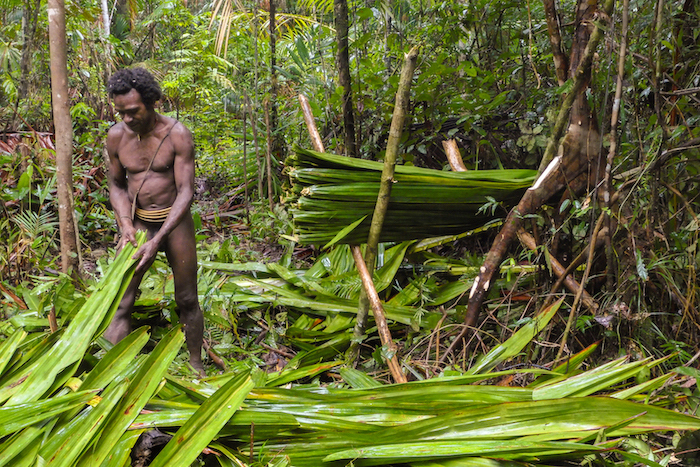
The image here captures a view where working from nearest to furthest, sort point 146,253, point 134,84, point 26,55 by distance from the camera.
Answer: point 134,84
point 146,253
point 26,55

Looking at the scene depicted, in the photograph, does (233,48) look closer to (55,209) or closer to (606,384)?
(55,209)

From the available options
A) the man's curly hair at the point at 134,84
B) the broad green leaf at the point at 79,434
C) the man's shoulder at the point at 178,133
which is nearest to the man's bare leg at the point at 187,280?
the man's shoulder at the point at 178,133

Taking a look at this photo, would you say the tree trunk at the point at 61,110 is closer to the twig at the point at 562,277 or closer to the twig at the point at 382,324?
the twig at the point at 382,324

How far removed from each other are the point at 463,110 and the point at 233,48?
3.63 m

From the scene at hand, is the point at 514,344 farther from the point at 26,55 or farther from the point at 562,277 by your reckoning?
the point at 26,55

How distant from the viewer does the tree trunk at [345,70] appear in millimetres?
3807

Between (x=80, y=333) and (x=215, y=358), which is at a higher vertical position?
(x=80, y=333)

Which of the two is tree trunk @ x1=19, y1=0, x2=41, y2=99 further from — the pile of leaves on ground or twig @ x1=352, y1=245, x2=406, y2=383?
twig @ x1=352, y1=245, x2=406, y2=383

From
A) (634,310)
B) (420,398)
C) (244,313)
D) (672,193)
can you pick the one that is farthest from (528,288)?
(244,313)

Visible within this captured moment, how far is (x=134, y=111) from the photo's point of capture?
2447 millimetres

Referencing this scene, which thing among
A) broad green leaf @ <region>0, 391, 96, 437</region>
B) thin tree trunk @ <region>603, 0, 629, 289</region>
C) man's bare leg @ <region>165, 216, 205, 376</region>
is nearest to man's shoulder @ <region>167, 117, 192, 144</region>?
man's bare leg @ <region>165, 216, 205, 376</region>

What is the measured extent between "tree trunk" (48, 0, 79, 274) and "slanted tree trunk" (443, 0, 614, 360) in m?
2.27

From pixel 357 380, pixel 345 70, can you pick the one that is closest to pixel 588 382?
pixel 357 380

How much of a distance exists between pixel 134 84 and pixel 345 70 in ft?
6.16
